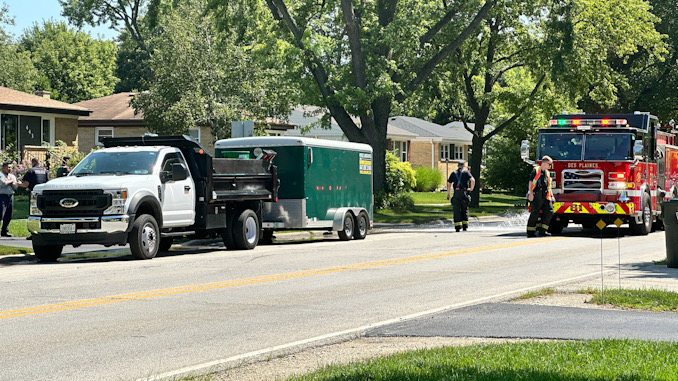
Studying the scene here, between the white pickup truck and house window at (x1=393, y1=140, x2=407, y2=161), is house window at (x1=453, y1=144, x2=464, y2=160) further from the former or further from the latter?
the white pickup truck

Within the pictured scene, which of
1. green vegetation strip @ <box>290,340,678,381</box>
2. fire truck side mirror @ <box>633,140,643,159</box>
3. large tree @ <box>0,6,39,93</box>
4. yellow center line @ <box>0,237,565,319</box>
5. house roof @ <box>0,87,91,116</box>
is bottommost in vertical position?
green vegetation strip @ <box>290,340,678,381</box>

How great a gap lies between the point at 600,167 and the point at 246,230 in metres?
9.60

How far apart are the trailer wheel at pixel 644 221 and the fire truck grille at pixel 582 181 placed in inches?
59.2

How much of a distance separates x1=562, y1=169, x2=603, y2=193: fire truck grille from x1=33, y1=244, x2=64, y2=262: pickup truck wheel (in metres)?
13.0

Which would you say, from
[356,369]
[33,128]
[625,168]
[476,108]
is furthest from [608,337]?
[33,128]

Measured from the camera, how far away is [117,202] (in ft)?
59.1

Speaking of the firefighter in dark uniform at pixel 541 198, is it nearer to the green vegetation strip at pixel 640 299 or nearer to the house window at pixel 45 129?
the green vegetation strip at pixel 640 299

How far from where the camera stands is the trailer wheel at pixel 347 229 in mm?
24328

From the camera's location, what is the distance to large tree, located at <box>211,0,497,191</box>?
32531 mm

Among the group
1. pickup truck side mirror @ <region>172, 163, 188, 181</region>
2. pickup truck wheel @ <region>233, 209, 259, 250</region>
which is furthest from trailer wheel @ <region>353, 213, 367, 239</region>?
pickup truck side mirror @ <region>172, 163, 188, 181</region>

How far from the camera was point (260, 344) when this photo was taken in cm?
923

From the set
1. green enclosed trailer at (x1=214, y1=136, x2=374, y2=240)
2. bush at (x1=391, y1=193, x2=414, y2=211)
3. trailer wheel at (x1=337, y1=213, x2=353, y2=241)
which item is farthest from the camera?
bush at (x1=391, y1=193, x2=414, y2=211)

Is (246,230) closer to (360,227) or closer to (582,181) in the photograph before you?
(360,227)

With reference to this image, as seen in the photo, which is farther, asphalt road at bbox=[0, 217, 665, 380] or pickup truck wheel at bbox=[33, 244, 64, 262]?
pickup truck wheel at bbox=[33, 244, 64, 262]
